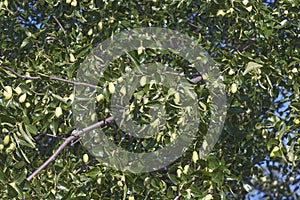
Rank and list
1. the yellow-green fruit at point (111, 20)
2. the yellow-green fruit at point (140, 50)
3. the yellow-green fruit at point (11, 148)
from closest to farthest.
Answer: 1. the yellow-green fruit at point (11, 148)
2. the yellow-green fruit at point (140, 50)
3. the yellow-green fruit at point (111, 20)

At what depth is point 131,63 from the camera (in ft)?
6.14

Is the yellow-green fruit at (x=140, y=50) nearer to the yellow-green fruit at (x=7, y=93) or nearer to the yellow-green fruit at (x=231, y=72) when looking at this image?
the yellow-green fruit at (x=231, y=72)

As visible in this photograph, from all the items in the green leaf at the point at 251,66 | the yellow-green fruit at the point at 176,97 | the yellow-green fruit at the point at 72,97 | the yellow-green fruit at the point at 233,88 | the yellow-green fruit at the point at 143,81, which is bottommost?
the yellow-green fruit at the point at 233,88

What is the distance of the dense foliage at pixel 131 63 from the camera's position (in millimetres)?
1729

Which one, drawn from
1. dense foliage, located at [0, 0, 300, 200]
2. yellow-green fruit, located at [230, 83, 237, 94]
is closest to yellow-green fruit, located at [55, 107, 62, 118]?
dense foliage, located at [0, 0, 300, 200]

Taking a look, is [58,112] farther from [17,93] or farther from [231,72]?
[231,72]

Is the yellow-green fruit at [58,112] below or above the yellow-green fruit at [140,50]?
below

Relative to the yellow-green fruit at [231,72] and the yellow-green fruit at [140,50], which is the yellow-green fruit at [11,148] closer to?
the yellow-green fruit at [140,50]

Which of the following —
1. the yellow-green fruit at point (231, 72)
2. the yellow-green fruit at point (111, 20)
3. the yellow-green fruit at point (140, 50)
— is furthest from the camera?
the yellow-green fruit at point (111, 20)

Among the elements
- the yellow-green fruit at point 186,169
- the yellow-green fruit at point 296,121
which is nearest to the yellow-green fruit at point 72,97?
the yellow-green fruit at point 186,169

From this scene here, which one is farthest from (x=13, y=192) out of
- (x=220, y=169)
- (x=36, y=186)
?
(x=220, y=169)

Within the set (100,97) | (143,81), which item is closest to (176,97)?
(143,81)

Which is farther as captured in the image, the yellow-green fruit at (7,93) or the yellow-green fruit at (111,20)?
the yellow-green fruit at (111,20)

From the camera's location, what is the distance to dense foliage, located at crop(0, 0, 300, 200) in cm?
173
